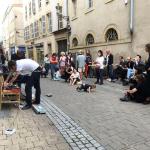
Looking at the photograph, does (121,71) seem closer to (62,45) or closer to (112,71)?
(112,71)

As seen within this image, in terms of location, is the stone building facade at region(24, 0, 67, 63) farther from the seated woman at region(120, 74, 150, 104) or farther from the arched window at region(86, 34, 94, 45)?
the seated woman at region(120, 74, 150, 104)

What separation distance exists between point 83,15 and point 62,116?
50.3 feet

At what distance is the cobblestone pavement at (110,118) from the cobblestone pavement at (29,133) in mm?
721

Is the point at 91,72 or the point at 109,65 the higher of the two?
the point at 109,65

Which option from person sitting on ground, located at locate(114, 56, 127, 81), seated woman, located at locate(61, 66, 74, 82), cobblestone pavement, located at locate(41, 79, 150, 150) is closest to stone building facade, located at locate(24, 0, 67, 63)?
seated woman, located at locate(61, 66, 74, 82)

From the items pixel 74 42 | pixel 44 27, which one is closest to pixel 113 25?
pixel 74 42

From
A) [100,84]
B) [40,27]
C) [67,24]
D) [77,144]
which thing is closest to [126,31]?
[100,84]

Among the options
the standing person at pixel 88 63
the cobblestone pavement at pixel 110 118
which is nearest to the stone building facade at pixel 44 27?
the standing person at pixel 88 63

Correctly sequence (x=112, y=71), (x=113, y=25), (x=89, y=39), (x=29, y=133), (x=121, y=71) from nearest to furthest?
1. (x=29, y=133)
2. (x=121, y=71)
3. (x=112, y=71)
4. (x=113, y=25)
5. (x=89, y=39)

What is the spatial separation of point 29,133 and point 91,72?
12570mm

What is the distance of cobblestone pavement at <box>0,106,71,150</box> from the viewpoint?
17.6 ft

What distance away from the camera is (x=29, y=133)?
Answer: 6.11 meters

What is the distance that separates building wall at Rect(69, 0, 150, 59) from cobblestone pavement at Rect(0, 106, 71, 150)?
907 cm

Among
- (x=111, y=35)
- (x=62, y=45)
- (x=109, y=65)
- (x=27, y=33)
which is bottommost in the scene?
(x=109, y=65)
